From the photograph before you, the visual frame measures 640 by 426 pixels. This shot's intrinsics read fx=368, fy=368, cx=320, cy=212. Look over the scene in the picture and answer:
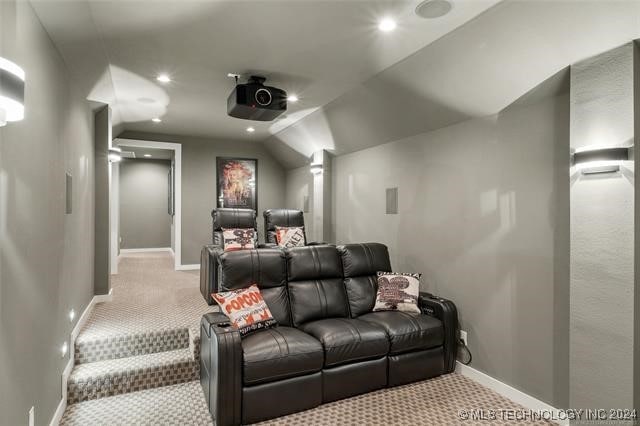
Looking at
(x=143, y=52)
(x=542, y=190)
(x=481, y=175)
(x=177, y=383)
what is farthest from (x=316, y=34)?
(x=177, y=383)

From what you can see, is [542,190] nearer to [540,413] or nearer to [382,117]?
[540,413]

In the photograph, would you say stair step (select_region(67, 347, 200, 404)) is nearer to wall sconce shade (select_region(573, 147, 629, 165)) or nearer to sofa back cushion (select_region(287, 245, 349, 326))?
sofa back cushion (select_region(287, 245, 349, 326))

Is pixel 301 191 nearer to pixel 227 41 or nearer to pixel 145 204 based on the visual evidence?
pixel 227 41

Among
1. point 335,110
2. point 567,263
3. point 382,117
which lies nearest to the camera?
point 567,263

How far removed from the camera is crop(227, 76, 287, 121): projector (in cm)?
364

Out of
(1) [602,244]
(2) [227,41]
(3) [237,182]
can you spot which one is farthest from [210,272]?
(1) [602,244]

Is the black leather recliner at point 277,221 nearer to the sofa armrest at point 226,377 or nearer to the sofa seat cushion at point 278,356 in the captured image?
the sofa seat cushion at point 278,356

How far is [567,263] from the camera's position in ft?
8.36

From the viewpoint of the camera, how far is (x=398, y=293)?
3479 millimetres

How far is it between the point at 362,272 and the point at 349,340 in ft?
3.08

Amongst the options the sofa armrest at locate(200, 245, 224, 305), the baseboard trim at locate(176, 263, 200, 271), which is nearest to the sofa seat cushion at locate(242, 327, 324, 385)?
the sofa armrest at locate(200, 245, 224, 305)

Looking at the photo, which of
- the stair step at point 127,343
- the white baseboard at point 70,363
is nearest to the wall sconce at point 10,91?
the white baseboard at point 70,363

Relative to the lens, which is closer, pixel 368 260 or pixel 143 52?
pixel 143 52

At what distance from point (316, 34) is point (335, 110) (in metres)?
1.92
